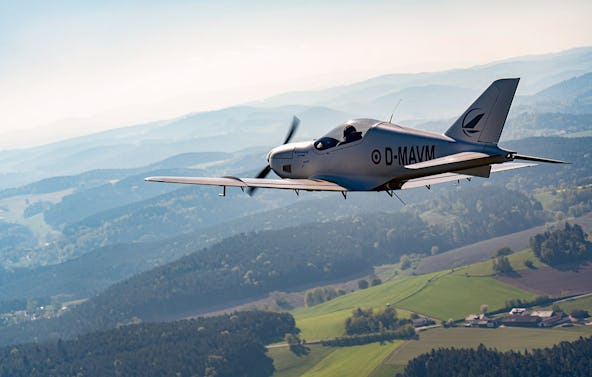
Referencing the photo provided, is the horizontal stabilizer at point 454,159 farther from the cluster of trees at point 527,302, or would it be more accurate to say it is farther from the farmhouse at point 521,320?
the cluster of trees at point 527,302

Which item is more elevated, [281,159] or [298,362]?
[281,159]

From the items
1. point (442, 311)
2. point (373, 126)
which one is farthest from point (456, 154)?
point (442, 311)

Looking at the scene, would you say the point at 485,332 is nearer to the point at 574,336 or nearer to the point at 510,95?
the point at 574,336

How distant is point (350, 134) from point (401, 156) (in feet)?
11.0

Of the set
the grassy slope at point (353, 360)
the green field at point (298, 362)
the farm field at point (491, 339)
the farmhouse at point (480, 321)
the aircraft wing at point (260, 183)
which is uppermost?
the aircraft wing at point (260, 183)

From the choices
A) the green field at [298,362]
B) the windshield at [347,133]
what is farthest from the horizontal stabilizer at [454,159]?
the green field at [298,362]

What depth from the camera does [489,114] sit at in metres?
25.0

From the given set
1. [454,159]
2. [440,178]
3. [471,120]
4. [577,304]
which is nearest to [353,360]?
[577,304]

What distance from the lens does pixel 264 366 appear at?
652 feet

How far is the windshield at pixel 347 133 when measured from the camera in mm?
29250

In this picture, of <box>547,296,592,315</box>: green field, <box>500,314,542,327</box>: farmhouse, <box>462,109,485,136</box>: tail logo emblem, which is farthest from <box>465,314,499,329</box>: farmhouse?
<box>462,109,485,136</box>: tail logo emblem

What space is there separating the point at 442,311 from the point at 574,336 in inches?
1711

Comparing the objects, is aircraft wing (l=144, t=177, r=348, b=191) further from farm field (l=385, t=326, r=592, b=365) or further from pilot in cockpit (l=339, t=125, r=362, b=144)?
farm field (l=385, t=326, r=592, b=365)

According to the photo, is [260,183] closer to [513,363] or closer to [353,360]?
[513,363]
